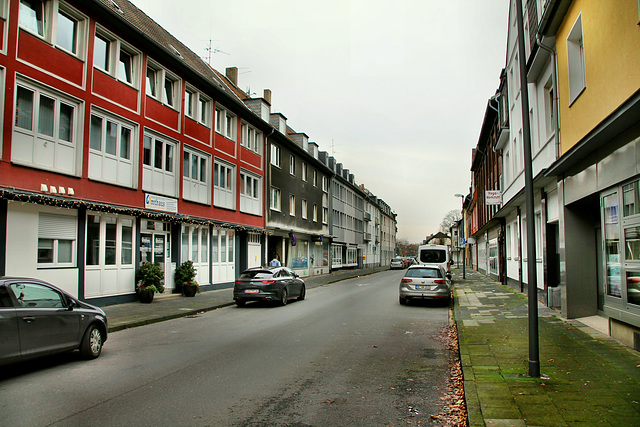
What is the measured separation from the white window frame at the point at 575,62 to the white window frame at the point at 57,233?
541 inches

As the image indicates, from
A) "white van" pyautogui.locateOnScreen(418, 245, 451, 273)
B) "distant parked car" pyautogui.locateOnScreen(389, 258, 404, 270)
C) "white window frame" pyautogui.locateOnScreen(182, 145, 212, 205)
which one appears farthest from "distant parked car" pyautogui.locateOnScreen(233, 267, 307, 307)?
"distant parked car" pyautogui.locateOnScreen(389, 258, 404, 270)

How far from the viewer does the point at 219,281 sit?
78.5ft

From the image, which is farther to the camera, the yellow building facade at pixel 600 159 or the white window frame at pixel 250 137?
the white window frame at pixel 250 137

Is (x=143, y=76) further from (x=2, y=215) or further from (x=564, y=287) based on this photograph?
(x=564, y=287)

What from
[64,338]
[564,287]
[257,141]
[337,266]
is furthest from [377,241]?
[64,338]

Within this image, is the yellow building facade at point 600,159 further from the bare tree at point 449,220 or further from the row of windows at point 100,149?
the bare tree at point 449,220

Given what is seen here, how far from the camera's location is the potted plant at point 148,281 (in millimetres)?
16938

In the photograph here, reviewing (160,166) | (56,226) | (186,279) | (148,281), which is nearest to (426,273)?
(186,279)

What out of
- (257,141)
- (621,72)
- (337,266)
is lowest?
(337,266)

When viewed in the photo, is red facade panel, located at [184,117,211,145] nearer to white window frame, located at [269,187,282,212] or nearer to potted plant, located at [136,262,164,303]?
potted plant, located at [136,262,164,303]

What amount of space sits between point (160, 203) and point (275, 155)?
13.7m

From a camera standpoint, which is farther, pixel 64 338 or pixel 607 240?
pixel 607 240

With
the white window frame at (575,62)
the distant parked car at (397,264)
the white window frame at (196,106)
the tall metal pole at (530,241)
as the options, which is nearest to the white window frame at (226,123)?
the white window frame at (196,106)

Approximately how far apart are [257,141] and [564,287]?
2129cm
